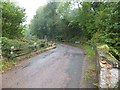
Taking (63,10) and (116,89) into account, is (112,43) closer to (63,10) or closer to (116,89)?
(116,89)

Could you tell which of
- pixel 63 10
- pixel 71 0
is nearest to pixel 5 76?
pixel 71 0

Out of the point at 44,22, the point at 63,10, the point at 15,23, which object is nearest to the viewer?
the point at 15,23

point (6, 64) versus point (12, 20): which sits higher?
point (12, 20)

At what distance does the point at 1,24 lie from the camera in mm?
21516

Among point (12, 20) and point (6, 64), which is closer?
point (6, 64)

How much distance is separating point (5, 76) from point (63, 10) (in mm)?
44297

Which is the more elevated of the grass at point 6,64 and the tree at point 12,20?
the tree at point 12,20

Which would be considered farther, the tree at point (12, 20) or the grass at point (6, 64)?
the tree at point (12, 20)

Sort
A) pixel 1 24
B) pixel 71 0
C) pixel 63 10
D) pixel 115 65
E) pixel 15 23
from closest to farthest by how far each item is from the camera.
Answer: pixel 115 65 → pixel 1 24 → pixel 15 23 → pixel 71 0 → pixel 63 10

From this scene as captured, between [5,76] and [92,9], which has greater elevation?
[92,9]

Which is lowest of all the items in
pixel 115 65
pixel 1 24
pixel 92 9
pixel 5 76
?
pixel 5 76

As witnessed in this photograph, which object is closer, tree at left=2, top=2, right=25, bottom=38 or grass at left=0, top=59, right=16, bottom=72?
grass at left=0, top=59, right=16, bottom=72

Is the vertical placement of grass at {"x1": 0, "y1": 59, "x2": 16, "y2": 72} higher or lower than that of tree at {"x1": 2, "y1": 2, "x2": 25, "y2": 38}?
lower

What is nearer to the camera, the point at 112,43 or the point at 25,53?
the point at 112,43
